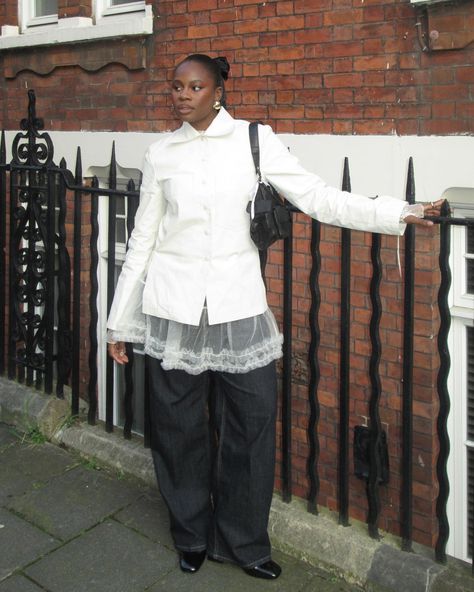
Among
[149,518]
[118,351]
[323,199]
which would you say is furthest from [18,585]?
[323,199]

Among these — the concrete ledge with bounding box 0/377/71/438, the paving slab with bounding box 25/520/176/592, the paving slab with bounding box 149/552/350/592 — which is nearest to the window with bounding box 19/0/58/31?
the concrete ledge with bounding box 0/377/71/438

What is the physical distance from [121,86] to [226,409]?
3302 mm

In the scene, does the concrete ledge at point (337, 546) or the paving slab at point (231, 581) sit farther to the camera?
the paving slab at point (231, 581)

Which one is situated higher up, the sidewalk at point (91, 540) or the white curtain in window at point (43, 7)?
the white curtain in window at point (43, 7)

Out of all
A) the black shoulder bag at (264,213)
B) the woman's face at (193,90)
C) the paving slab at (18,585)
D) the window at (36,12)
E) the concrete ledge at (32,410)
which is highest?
the window at (36,12)

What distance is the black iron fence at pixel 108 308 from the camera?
3.38 metres

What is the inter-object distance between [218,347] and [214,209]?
21.5 inches

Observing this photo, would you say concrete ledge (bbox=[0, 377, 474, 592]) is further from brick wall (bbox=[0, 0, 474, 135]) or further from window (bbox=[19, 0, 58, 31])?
window (bbox=[19, 0, 58, 31])

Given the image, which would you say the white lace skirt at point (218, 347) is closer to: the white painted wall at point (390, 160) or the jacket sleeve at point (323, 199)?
the jacket sleeve at point (323, 199)

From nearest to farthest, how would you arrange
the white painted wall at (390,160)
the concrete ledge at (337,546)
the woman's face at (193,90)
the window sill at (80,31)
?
the woman's face at (193,90) → the concrete ledge at (337,546) → the white painted wall at (390,160) → the window sill at (80,31)

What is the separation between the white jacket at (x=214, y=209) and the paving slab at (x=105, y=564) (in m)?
1.12

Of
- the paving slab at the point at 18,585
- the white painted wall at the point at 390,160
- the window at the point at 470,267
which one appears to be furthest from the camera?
the window at the point at 470,267

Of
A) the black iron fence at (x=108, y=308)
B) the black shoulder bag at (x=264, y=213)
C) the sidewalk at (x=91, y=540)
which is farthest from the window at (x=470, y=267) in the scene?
the sidewalk at (x=91, y=540)

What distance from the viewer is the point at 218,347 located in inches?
127
